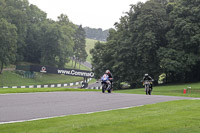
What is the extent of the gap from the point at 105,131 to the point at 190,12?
4360 cm

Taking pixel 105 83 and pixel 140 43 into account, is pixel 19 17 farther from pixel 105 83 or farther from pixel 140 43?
pixel 105 83

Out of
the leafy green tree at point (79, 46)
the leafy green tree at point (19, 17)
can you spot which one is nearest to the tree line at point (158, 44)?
the leafy green tree at point (19, 17)

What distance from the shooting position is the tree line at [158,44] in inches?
1905

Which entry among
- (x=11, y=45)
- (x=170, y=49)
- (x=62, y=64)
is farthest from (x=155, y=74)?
(x=62, y=64)

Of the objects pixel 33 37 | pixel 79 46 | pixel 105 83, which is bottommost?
pixel 105 83

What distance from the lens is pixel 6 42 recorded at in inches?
2761

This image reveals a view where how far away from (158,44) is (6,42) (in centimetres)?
3127

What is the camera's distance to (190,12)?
49312 millimetres

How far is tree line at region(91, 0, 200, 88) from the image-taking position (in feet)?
159

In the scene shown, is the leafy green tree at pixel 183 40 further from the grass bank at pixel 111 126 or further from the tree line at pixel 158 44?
the grass bank at pixel 111 126

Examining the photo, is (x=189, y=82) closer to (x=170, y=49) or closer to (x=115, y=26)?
(x=170, y=49)

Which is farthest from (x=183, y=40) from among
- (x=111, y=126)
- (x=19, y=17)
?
(x=19, y=17)

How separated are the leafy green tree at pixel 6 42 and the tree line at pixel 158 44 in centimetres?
2095

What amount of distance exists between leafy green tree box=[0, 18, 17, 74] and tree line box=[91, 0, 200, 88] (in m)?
20.9
